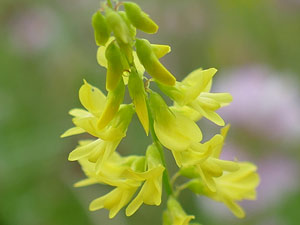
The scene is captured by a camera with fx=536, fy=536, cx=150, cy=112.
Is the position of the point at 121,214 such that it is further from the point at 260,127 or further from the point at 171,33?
the point at 171,33

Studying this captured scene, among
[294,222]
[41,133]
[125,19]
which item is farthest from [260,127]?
[125,19]

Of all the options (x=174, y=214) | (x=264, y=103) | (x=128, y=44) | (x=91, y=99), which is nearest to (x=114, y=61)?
(x=128, y=44)

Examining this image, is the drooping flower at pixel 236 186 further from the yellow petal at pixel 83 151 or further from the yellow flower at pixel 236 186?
the yellow petal at pixel 83 151

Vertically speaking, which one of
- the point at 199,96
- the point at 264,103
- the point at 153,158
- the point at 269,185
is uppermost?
the point at 199,96

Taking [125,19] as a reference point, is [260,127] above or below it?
below

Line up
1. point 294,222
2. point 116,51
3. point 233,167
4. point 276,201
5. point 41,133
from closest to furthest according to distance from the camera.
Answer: point 116,51
point 233,167
point 294,222
point 276,201
point 41,133

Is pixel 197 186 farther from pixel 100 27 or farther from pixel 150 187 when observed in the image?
pixel 100 27

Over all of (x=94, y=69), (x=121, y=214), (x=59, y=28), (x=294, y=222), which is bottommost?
(x=294, y=222)
